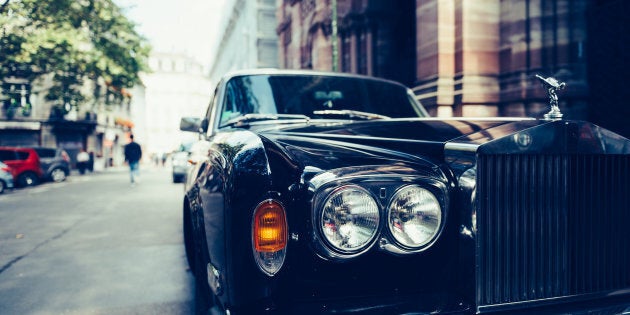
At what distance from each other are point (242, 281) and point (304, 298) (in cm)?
21

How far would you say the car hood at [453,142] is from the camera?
5.02 feet

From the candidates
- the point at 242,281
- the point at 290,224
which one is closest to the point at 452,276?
the point at 290,224

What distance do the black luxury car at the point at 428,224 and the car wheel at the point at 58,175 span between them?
19.0m

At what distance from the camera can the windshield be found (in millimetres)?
3162

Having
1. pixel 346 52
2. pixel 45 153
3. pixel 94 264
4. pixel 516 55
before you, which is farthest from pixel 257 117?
pixel 45 153

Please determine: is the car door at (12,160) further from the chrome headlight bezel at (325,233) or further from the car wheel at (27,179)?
the chrome headlight bezel at (325,233)

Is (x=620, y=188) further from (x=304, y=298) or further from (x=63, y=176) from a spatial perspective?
(x=63, y=176)

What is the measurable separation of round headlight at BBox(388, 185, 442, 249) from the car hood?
0.17 m

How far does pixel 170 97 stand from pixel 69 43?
60.5 meters

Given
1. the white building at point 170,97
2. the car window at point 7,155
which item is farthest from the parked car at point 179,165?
the white building at point 170,97

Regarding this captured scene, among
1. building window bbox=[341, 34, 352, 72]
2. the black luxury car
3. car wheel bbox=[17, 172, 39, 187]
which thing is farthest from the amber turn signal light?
car wheel bbox=[17, 172, 39, 187]

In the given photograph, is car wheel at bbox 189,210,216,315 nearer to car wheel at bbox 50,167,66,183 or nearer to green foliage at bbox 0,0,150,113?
green foliage at bbox 0,0,150,113

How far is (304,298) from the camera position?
1409mm

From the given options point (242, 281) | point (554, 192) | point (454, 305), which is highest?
point (554, 192)
